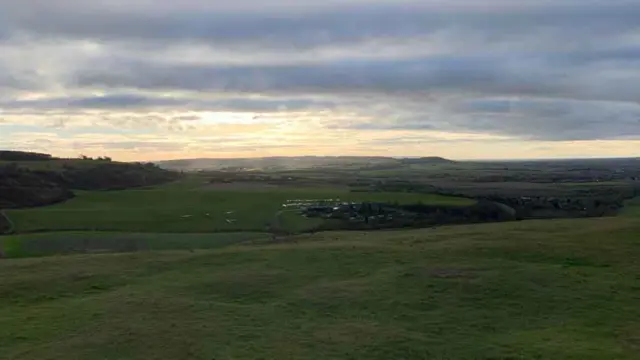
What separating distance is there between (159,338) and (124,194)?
77.3 metres

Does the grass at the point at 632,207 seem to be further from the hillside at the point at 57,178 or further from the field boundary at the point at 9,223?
the hillside at the point at 57,178

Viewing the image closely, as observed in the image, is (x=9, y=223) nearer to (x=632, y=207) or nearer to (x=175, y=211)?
(x=175, y=211)

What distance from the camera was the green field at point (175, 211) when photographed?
7169 centimetres

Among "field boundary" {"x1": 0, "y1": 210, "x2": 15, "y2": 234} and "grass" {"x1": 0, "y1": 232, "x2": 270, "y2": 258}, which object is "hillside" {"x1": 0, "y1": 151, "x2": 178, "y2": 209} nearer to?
"field boundary" {"x1": 0, "y1": 210, "x2": 15, "y2": 234}

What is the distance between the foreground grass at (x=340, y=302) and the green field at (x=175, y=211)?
2845cm

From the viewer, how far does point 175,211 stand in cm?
8106

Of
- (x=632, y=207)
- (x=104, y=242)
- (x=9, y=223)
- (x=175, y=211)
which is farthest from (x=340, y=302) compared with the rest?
(x=632, y=207)

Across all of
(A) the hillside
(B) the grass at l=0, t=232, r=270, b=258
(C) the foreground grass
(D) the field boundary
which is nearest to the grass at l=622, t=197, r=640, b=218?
(C) the foreground grass

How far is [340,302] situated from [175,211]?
5333 cm

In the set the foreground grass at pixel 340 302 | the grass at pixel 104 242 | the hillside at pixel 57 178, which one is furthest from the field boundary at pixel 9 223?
the foreground grass at pixel 340 302

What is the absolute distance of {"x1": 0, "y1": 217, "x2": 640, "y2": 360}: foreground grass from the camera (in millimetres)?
24438

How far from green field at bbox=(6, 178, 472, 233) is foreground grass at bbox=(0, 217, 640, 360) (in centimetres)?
2845

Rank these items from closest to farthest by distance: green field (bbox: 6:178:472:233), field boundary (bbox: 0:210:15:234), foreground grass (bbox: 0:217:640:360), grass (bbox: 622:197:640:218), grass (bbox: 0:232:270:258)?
foreground grass (bbox: 0:217:640:360) < grass (bbox: 0:232:270:258) < field boundary (bbox: 0:210:15:234) < green field (bbox: 6:178:472:233) < grass (bbox: 622:197:640:218)

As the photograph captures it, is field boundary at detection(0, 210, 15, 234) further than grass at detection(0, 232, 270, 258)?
Yes
